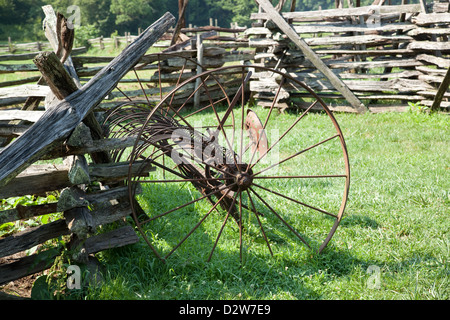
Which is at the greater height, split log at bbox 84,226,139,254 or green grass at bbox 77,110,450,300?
split log at bbox 84,226,139,254

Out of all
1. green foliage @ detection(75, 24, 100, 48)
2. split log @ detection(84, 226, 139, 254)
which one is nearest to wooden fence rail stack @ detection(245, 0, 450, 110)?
split log @ detection(84, 226, 139, 254)

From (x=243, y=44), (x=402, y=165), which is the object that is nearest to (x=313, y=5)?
(x=243, y=44)

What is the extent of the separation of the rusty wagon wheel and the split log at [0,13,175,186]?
1.41ft

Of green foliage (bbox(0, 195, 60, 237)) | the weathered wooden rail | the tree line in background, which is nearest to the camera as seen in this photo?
the weathered wooden rail

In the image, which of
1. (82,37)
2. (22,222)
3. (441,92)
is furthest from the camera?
(82,37)

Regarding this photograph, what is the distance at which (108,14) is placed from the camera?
4475 cm

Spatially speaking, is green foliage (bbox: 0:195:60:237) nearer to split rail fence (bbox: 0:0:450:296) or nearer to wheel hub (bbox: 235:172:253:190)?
split rail fence (bbox: 0:0:450:296)

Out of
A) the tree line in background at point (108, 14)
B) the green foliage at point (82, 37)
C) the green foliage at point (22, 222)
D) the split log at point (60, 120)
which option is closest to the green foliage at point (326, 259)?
the green foliage at point (22, 222)

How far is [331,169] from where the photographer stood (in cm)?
530

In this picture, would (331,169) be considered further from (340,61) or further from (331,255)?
(340,61)

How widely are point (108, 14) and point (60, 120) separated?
4680 centimetres

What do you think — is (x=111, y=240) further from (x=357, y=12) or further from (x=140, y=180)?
(x=357, y=12)

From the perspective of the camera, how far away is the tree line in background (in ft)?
121

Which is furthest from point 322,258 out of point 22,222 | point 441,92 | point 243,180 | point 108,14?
point 108,14
